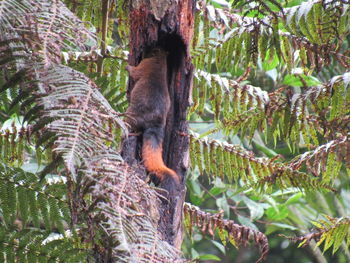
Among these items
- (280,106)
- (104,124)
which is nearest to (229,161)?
(280,106)

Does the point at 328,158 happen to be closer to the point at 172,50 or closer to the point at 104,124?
the point at 172,50

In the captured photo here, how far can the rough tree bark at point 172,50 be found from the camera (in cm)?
180

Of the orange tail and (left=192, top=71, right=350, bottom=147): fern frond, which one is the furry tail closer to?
the orange tail

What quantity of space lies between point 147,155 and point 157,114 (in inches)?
7.3

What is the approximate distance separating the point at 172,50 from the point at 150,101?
0.23 metres

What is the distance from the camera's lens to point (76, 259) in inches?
62.2

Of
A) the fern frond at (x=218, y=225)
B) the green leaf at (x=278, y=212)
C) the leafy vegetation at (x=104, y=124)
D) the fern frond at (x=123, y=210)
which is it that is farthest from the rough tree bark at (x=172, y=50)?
the green leaf at (x=278, y=212)

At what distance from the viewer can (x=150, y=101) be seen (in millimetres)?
1828

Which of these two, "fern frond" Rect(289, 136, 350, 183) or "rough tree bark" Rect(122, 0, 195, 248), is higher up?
"rough tree bark" Rect(122, 0, 195, 248)

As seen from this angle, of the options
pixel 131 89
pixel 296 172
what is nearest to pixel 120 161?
pixel 131 89

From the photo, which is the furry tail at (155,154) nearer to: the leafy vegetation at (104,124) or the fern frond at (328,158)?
the leafy vegetation at (104,124)

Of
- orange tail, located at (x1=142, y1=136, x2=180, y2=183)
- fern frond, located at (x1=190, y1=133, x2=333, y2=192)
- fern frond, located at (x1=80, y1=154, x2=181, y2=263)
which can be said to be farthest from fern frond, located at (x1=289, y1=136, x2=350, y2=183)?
fern frond, located at (x1=80, y1=154, x2=181, y2=263)

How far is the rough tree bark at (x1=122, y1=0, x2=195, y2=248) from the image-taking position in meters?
1.80

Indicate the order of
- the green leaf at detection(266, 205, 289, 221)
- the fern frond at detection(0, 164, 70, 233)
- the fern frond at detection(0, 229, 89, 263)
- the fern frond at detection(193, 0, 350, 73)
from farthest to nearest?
the green leaf at detection(266, 205, 289, 221)
the fern frond at detection(193, 0, 350, 73)
the fern frond at detection(0, 164, 70, 233)
the fern frond at detection(0, 229, 89, 263)
